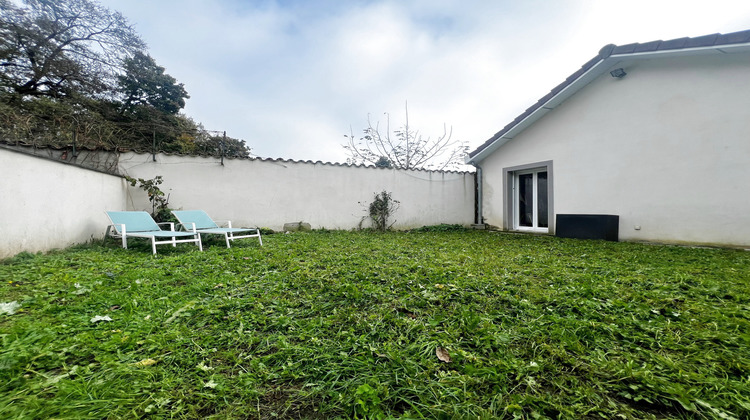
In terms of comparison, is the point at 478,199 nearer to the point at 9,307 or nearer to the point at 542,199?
the point at 542,199

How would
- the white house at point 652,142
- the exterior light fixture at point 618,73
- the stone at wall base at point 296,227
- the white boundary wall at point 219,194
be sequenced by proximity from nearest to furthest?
the white boundary wall at point 219,194 → the white house at point 652,142 → the exterior light fixture at point 618,73 → the stone at wall base at point 296,227

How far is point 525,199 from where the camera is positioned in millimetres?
8398

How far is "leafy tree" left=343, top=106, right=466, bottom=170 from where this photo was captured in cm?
1563

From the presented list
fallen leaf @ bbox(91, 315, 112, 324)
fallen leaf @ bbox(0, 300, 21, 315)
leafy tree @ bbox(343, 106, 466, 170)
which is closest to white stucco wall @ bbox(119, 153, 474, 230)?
fallen leaf @ bbox(0, 300, 21, 315)

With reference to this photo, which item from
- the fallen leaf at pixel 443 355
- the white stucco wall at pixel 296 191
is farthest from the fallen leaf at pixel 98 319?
the white stucco wall at pixel 296 191

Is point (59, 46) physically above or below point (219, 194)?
above

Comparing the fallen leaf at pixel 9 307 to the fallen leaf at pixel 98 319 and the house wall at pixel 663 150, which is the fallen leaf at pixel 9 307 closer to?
the fallen leaf at pixel 98 319

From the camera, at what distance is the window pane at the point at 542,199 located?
786cm

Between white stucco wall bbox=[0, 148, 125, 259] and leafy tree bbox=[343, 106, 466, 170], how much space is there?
11997 millimetres

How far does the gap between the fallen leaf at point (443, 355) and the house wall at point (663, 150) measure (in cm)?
670

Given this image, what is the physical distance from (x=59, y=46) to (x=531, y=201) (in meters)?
20.1

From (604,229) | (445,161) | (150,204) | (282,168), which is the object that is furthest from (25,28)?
(604,229)

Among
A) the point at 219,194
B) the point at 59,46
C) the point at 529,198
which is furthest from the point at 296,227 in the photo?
the point at 59,46

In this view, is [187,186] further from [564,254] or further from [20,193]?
[564,254]
